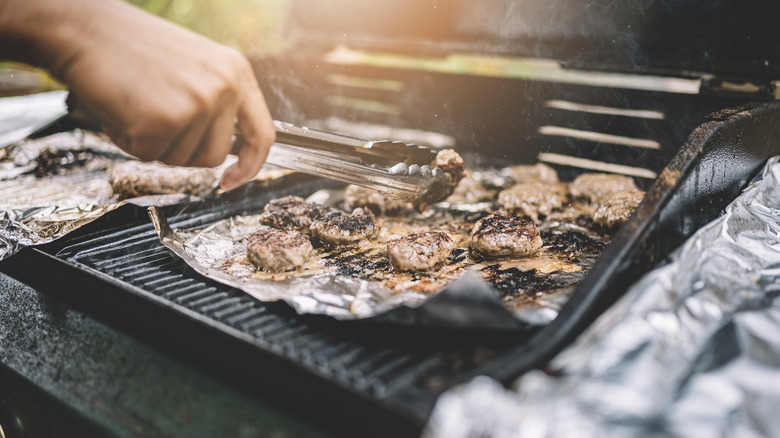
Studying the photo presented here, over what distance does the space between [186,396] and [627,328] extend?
4.22 feet

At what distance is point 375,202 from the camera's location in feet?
9.75

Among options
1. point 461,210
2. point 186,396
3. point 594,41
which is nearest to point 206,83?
point 186,396

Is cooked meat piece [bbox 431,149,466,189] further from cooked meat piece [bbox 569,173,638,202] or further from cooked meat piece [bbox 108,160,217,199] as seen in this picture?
cooked meat piece [bbox 108,160,217,199]

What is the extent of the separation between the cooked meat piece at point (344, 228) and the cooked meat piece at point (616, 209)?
1.13 metres

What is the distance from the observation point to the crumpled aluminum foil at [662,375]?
3.67 feet

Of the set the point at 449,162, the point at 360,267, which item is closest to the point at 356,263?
the point at 360,267

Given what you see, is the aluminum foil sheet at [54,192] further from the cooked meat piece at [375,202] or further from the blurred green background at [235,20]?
the cooked meat piece at [375,202]

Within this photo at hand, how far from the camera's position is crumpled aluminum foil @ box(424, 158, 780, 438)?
3.67 ft

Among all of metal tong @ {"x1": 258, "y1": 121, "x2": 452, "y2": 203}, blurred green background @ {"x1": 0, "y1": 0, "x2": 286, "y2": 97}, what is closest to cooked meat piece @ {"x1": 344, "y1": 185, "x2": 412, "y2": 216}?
metal tong @ {"x1": 258, "y1": 121, "x2": 452, "y2": 203}

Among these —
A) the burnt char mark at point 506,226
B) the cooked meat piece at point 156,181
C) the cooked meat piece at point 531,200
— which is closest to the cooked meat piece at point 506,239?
the burnt char mark at point 506,226

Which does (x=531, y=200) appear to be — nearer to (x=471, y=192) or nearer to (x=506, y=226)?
(x=471, y=192)

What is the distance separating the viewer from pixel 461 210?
3.04 meters

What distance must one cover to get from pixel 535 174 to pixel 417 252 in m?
1.48

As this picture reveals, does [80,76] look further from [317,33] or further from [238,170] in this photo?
[317,33]
